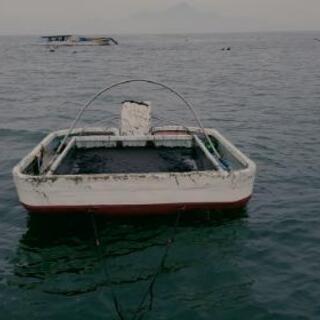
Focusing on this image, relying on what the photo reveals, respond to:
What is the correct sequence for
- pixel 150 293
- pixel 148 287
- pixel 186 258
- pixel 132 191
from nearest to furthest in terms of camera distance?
pixel 150 293 < pixel 148 287 < pixel 186 258 < pixel 132 191

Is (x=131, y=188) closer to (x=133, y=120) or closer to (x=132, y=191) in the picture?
(x=132, y=191)

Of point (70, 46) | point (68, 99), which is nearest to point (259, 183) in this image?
point (68, 99)

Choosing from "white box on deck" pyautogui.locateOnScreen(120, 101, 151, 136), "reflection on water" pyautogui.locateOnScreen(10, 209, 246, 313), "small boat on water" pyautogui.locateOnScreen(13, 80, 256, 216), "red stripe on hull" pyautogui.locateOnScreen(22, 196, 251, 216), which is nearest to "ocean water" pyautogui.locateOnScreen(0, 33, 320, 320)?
"reflection on water" pyautogui.locateOnScreen(10, 209, 246, 313)

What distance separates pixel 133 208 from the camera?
9.93 metres

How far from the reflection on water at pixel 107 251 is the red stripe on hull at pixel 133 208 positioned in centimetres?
47

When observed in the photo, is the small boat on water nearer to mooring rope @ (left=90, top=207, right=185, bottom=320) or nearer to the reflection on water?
mooring rope @ (left=90, top=207, right=185, bottom=320)

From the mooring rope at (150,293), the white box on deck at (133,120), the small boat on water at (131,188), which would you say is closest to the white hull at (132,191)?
the small boat on water at (131,188)

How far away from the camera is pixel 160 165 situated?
12.1 metres

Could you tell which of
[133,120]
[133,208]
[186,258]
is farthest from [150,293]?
[133,120]

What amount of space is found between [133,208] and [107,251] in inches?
36.8

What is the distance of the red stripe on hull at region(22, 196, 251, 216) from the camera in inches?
388

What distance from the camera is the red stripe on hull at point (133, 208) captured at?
985cm

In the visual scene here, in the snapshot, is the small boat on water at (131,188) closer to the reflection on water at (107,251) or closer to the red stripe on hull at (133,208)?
the red stripe on hull at (133,208)

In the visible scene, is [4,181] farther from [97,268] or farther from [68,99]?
[68,99]
